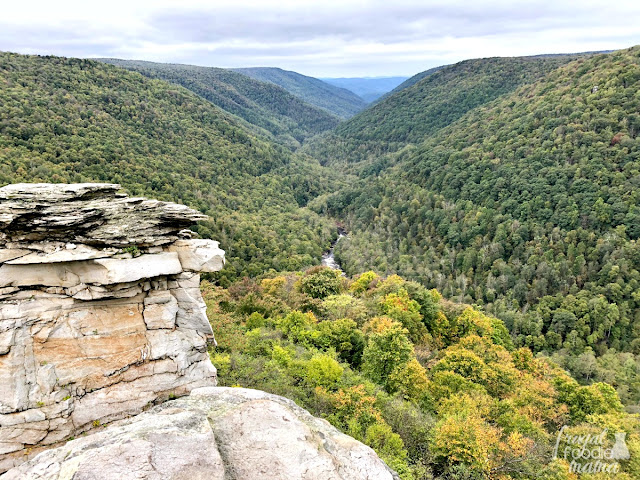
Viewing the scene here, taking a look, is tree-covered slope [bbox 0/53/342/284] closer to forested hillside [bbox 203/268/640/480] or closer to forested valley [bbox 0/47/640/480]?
forested valley [bbox 0/47/640/480]

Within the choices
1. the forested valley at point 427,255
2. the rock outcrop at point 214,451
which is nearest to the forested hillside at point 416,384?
the forested valley at point 427,255

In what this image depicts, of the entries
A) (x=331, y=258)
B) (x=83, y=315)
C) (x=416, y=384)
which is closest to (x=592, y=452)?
(x=416, y=384)

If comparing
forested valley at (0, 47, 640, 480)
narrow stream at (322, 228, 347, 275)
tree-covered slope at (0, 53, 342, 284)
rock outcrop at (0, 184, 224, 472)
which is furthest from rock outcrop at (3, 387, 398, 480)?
narrow stream at (322, 228, 347, 275)

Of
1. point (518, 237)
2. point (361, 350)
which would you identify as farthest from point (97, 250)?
point (518, 237)

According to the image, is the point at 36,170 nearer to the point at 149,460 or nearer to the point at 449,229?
the point at 149,460

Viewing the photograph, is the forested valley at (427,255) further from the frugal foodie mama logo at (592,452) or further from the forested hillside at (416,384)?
the frugal foodie mama logo at (592,452)
